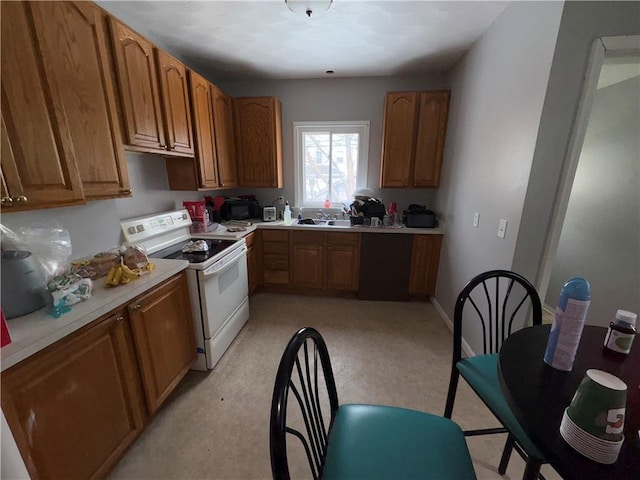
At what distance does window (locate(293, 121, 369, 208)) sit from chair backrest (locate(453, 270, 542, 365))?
6.51 feet

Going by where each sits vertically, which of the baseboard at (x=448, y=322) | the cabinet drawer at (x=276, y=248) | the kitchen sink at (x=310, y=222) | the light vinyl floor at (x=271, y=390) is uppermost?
the kitchen sink at (x=310, y=222)

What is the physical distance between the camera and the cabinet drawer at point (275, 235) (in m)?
2.95

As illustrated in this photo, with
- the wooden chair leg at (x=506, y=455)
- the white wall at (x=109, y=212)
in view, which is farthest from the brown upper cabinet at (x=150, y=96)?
the wooden chair leg at (x=506, y=455)

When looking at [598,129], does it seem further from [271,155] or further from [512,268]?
[271,155]

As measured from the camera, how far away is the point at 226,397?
169 cm

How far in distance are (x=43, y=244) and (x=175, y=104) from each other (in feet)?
4.51

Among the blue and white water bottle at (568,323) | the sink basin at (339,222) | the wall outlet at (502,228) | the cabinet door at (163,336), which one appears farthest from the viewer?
the sink basin at (339,222)

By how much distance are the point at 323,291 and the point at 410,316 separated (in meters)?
1.05

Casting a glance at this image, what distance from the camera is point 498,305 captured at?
4.96 feet

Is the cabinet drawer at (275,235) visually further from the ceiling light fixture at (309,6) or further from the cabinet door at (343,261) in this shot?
the ceiling light fixture at (309,6)

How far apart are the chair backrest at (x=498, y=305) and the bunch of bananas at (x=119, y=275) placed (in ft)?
5.56

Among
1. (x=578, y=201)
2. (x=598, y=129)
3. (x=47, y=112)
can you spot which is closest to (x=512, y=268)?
(x=578, y=201)

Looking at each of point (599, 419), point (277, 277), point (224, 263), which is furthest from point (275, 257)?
point (599, 419)

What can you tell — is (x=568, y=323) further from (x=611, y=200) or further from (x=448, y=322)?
(x=611, y=200)
